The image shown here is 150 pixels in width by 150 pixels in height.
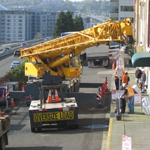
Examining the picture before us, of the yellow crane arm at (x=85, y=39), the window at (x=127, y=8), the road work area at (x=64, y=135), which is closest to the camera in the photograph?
the road work area at (x=64, y=135)

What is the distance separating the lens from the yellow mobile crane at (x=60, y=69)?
16.6 m

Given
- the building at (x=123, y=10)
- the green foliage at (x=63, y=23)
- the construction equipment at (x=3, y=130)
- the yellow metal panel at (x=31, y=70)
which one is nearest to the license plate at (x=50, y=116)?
the construction equipment at (x=3, y=130)

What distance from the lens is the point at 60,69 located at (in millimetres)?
24359

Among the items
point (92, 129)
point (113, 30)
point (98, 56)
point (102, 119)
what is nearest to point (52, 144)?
point (92, 129)

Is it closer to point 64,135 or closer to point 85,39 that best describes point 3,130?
point 64,135

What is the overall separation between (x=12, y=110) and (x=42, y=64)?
11.7 feet

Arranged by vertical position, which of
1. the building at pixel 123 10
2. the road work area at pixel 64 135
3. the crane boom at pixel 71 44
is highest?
the building at pixel 123 10

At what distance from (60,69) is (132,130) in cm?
967

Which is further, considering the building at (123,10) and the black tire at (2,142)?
the building at (123,10)

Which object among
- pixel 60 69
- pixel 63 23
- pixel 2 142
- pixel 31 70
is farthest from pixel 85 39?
pixel 63 23

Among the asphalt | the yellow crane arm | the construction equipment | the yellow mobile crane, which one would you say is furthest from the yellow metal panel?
the construction equipment

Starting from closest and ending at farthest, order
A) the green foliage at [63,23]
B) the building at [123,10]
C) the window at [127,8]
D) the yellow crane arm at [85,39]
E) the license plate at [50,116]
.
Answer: the license plate at [50,116] < the yellow crane arm at [85,39] < the building at [123,10] < the window at [127,8] < the green foliage at [63,23]

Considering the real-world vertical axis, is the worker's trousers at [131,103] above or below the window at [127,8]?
below

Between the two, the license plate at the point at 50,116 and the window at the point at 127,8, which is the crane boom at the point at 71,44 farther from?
the window at the point at 127,8
